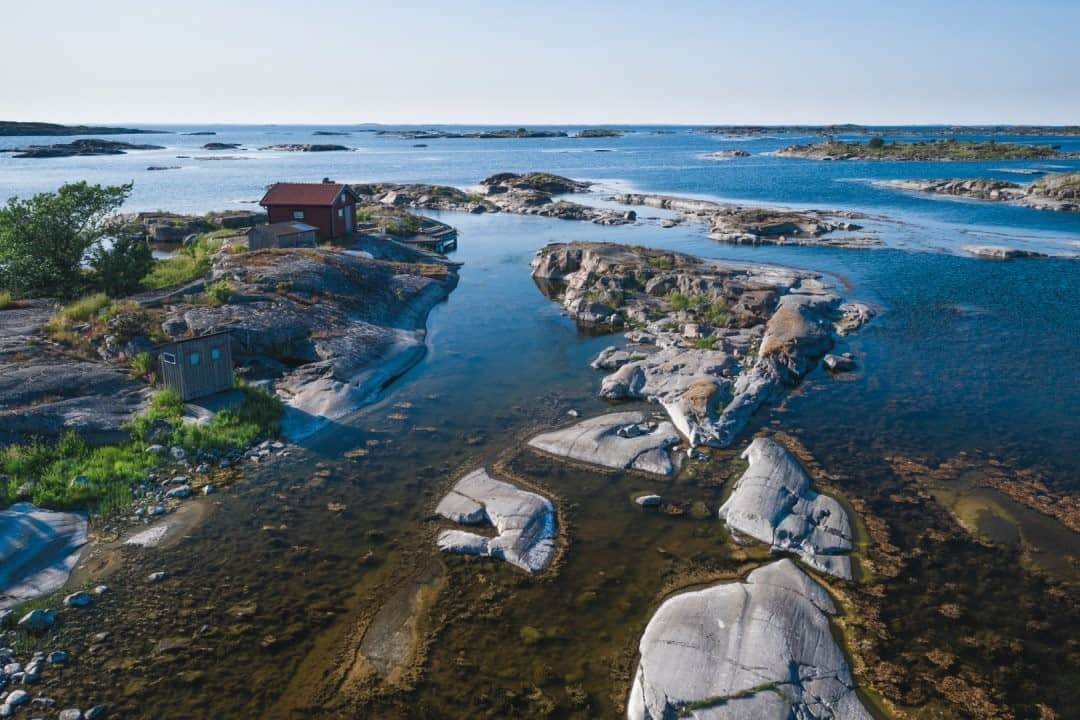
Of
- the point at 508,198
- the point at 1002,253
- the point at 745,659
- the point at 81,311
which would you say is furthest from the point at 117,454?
the point at 508,198

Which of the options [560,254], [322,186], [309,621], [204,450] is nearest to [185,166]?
[322,186]

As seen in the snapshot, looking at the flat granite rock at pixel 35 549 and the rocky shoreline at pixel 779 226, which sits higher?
the rocky shoreline at pixel 779 226

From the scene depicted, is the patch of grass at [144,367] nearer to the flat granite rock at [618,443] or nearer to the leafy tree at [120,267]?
the leafy tree at [120,267]

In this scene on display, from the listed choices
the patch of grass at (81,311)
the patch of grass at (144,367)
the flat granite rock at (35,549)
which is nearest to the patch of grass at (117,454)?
the flat granite rock at (35,549)

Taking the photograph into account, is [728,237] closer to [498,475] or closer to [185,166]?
[498,475]

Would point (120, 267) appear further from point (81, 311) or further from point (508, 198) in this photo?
point (508, 198)

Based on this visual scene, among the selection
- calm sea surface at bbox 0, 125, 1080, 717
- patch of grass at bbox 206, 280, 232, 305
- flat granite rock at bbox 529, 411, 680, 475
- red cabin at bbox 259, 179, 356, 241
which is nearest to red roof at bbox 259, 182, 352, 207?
red cabin at bbox 259, 179, 356, 241
